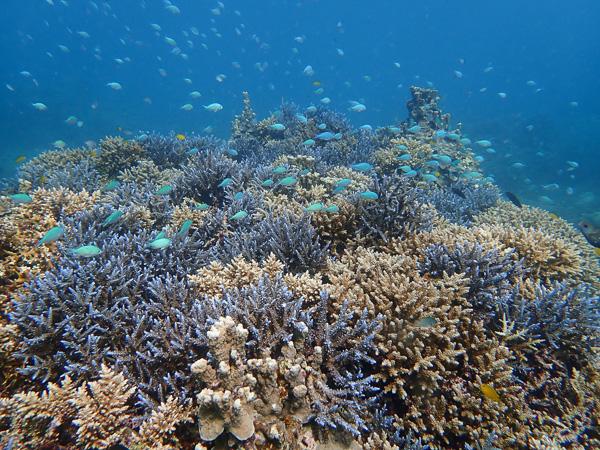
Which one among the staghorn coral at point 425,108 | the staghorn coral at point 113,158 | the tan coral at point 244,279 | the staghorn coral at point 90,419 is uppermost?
the staghorn coral at point 425,108

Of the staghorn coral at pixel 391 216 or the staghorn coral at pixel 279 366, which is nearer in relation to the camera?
the staghorn coral at pixel 279 366

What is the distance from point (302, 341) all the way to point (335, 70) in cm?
10082

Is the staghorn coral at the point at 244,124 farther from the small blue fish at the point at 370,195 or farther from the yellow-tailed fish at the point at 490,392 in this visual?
the yellow-tailed fish at the point at 490,392

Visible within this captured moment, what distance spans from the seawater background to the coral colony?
19.6m

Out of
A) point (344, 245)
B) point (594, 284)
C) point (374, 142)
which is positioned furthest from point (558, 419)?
point (374, 142)

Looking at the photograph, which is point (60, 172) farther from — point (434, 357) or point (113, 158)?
point (434, 357)

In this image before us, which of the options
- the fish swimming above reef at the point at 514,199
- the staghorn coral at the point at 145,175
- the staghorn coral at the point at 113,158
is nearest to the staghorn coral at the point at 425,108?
the fish swimming above reef at the point at 514,199

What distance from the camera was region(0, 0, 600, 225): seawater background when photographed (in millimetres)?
30016

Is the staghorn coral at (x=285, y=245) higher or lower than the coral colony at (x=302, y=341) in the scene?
higher

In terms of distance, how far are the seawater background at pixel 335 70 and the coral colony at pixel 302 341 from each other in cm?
1961

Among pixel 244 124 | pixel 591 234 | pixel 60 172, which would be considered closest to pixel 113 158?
pixel 60 172

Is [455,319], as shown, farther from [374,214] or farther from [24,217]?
[24,217]

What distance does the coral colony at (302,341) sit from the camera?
6.91 feet

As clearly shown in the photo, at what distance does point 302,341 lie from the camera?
2484 mm
